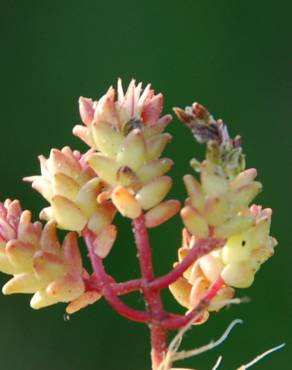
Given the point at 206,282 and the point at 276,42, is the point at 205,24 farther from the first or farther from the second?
the point at 206,282

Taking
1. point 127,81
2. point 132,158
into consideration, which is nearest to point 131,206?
point 132,158

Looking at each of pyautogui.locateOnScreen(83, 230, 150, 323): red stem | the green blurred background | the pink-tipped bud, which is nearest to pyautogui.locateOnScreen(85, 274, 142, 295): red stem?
pyautogui.locateOnScreen(83, 230, 150, 323): red stem

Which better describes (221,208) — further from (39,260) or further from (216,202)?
(39,260)

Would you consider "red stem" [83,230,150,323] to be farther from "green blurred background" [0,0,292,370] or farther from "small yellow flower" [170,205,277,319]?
"green blurred background" [0,0,292,370]

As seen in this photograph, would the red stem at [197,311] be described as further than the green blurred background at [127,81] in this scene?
No

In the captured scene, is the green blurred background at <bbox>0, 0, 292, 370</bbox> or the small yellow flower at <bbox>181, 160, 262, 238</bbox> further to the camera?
the green blurred background at <bbox>0, 0, 292, 370</bbox>

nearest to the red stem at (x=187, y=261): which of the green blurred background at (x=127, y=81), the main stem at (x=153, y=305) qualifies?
the main stem at (x=153, y=305)

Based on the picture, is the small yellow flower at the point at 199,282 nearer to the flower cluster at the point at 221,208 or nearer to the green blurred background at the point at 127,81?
the flower cluster at the point at 221,208
